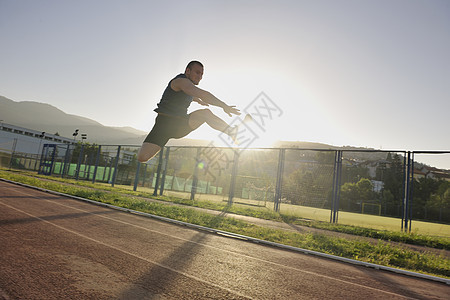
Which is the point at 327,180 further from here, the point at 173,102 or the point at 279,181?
the point at 173,102

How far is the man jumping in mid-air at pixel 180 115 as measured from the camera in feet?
12.9

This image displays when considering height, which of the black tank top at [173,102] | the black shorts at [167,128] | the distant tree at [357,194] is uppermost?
the black tank top at [173,102]

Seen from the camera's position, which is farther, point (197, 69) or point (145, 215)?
point (145, 215)

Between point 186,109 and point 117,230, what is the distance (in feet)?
8.44

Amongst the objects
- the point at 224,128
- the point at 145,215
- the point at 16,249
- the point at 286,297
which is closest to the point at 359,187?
the point at 145,215

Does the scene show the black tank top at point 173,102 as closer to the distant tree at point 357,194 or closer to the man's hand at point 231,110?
the man's hand at point 231,110

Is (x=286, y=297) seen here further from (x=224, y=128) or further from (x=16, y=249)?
(x=16, y=249)

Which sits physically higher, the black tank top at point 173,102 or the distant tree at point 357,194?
the black tank top at point 173,102

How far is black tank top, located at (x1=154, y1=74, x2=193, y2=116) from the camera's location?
4172 millimetres

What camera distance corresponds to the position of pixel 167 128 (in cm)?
444

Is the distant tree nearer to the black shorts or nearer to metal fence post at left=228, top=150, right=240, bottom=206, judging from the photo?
metal fence post at left=228, top=150, right=240, bottom=206

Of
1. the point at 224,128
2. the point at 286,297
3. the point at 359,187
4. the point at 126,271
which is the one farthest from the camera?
the point at 359,187

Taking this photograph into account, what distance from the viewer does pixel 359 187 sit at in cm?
1575

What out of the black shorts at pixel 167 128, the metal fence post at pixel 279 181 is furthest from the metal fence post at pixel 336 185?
the black shorts at pixel 167 128
